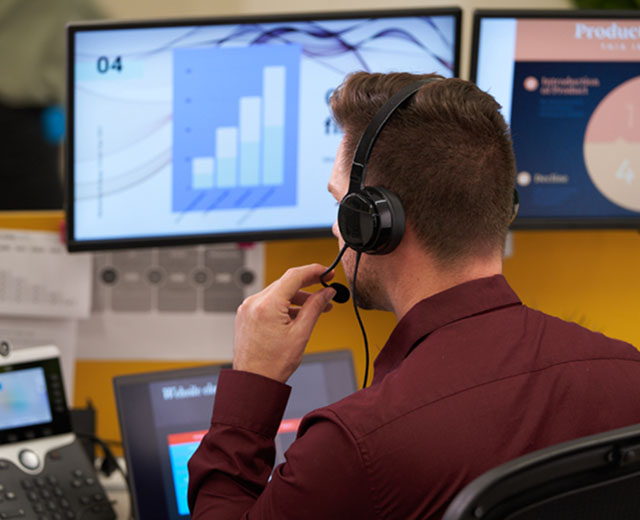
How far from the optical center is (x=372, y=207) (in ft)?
2.60

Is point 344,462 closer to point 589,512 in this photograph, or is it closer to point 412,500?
point 412,500

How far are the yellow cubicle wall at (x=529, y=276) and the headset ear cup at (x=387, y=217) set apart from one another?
1.70ft

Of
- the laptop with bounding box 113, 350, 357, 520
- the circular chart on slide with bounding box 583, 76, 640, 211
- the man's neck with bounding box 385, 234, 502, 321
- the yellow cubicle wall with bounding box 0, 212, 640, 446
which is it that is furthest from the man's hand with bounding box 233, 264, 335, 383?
the circular chart on slide with bounding box 583, 76, 640, 211

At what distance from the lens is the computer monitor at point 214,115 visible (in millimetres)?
1176

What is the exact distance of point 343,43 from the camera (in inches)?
47.8

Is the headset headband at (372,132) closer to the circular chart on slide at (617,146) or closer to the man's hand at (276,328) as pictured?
the man's hand at (276,328)

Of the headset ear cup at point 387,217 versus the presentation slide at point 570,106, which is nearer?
the headset ear cup at point 387,217

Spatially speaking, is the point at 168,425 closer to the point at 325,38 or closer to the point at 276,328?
the point at 276,328

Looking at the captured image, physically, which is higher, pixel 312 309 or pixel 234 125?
pixel 234 125

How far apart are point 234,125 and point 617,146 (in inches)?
22.3

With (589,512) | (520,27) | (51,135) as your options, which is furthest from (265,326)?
(51,135)

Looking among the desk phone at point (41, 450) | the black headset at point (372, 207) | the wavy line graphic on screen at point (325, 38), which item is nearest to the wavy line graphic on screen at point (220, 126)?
the wavy line graphic on screen at point (325, 38)

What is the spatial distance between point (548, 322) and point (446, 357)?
4.8 inches

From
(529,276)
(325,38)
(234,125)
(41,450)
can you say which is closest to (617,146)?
(529,276)
